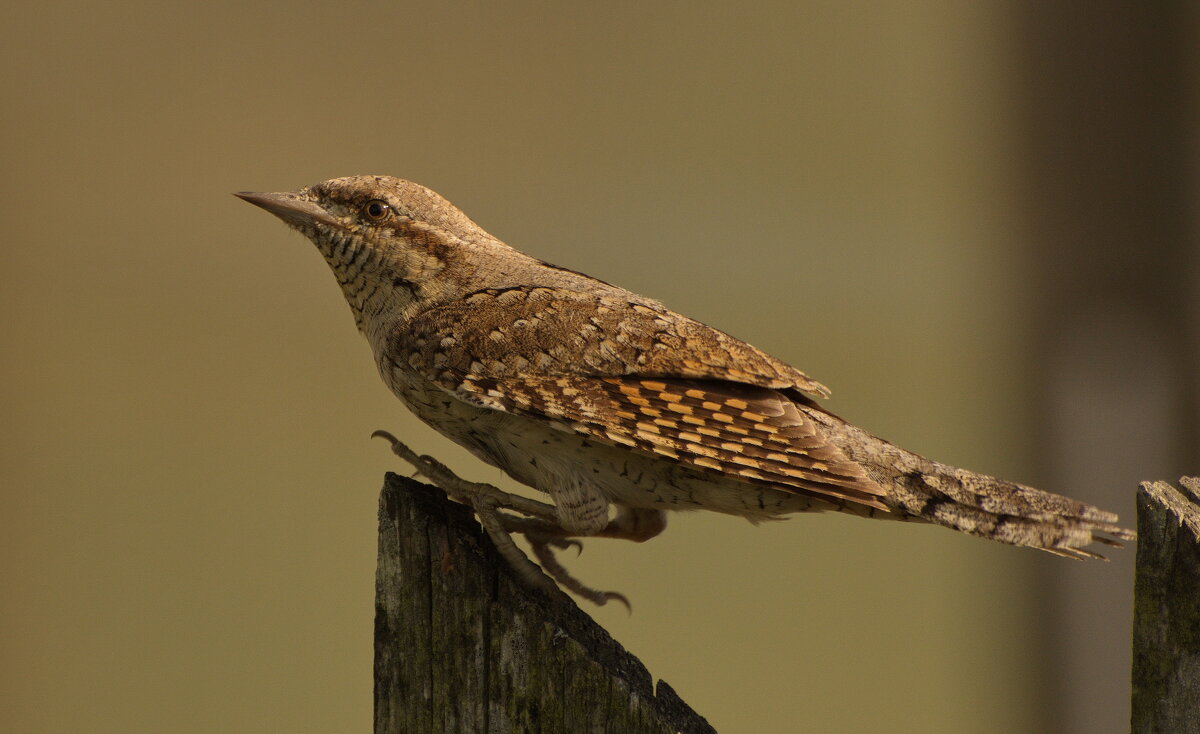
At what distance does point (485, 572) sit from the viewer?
1.88 metres

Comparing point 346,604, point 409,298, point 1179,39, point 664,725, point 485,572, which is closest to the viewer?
point 664,725

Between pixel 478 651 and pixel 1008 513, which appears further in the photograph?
pixel 1008 513

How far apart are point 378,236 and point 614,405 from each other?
930 mm

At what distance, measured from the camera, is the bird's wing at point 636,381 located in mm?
2258

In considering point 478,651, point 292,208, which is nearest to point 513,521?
point 478,651

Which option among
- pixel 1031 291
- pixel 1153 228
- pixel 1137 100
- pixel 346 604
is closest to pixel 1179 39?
pixel 1137 100

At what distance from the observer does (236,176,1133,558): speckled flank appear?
2.29 meters

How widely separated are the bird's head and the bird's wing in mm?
201

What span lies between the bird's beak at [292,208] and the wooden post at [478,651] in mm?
1091

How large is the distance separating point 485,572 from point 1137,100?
19.9 ft

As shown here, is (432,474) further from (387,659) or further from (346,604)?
(346,604)

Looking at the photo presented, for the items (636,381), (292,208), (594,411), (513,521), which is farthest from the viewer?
(292,208)

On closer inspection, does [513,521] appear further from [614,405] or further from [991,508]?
[991,508]

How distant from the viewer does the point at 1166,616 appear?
1693mm
